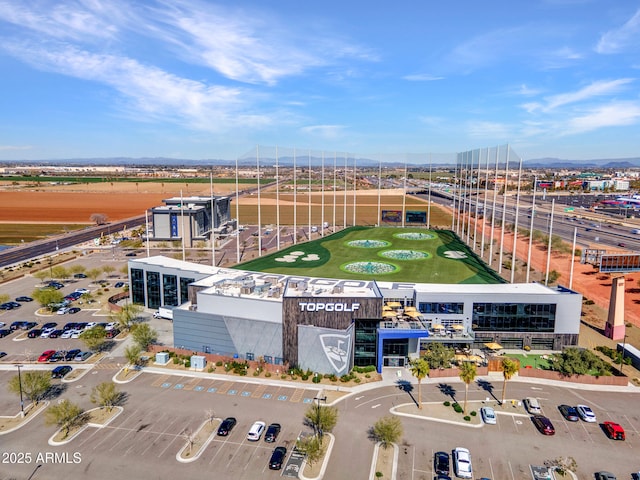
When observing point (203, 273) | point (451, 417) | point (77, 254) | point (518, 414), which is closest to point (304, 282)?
point (203, 273)

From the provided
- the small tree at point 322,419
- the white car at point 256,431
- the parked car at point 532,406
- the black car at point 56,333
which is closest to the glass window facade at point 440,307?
the parked car at point 532,406

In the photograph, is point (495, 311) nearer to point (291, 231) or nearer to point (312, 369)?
point (312, 369)

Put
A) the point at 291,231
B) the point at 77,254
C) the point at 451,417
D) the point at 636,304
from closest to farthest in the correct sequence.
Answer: the point at 451,417 → the point at 636,304 → the point at 77,254 → the point at 291,231

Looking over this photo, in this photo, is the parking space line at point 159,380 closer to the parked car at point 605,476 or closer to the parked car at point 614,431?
the parked car at point 605,476

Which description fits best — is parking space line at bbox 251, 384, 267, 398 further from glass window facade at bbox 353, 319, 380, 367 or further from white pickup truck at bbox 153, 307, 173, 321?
white pickup truck at bbox 153, 307, 173, 321

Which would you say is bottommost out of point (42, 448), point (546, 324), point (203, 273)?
point (42, 448)

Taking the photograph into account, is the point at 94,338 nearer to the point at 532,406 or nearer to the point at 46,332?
the point at 46,332
